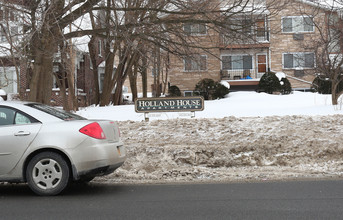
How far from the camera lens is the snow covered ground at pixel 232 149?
8305mm

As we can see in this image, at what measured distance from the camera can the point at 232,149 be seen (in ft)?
31.7

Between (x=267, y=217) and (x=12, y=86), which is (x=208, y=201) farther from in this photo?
(x=12, y=86)

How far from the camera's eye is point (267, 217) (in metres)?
5.04

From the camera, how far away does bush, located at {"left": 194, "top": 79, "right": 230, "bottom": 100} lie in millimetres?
27719

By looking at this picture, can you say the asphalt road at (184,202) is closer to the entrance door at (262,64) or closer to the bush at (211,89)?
the bush at (211,89)

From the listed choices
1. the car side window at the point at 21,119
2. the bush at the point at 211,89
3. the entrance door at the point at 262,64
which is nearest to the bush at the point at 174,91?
the bush at the point at 211,89

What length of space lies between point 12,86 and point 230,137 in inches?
877

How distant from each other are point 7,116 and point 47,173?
3.71 ft

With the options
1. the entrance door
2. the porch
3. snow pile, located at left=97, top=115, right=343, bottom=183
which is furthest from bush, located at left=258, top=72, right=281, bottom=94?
snow pile, located at left=97, top=115, right=343, bottom=183

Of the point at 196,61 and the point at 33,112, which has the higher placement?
the point at 196,61

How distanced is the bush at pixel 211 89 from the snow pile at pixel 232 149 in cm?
1591

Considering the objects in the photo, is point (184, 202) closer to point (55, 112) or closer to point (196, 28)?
point (55, 112)

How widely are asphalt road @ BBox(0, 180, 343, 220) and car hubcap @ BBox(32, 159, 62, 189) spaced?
21 centimetres

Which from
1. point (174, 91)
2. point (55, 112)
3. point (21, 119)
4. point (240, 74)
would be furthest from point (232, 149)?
point (240, 74)
